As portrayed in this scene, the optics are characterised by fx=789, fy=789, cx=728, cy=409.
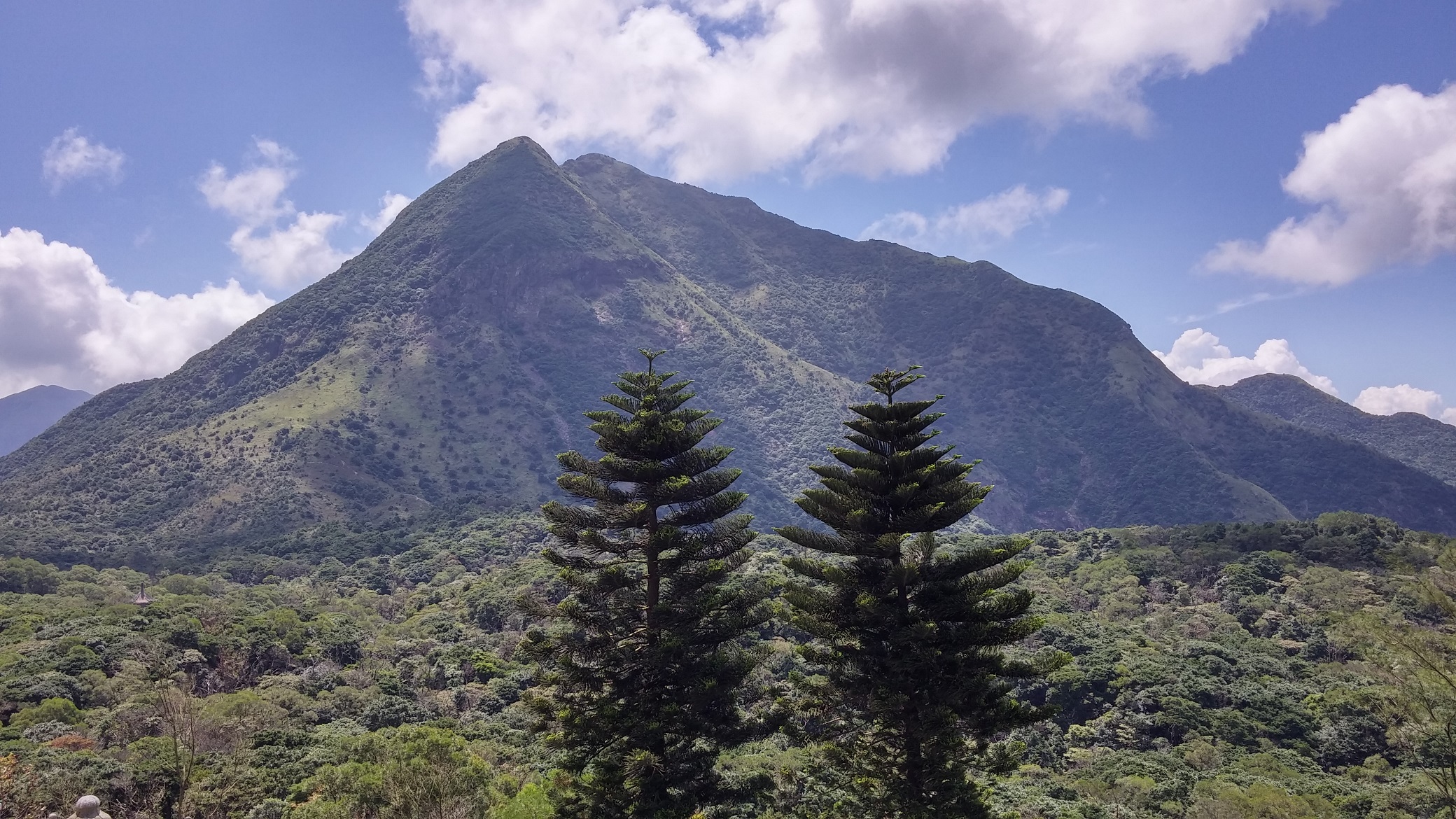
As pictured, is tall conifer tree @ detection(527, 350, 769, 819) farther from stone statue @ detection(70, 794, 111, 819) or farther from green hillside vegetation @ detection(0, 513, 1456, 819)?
stone statue @ detection(70, 794, 111, 819)

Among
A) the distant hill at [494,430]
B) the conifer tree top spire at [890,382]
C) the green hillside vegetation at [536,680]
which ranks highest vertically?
the distant hill at [494,430]

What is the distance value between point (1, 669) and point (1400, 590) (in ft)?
261

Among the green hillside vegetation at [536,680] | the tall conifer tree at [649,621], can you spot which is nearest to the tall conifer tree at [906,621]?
the green hillside vegetation at [536,680]

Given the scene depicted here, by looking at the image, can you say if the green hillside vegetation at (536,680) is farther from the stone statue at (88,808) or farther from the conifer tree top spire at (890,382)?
the conifer tree top spire at (890,382)

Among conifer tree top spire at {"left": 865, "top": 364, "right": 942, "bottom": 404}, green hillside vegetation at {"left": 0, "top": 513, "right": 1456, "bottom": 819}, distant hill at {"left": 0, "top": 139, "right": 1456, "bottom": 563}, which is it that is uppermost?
distant hill at {"left": 0, "top": 139, "right": 1456, "bottom": 563}

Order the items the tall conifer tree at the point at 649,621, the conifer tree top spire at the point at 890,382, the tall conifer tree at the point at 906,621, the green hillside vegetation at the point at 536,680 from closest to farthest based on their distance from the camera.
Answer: the tall conifer tree at the point at 906,621 → the tall conifer tree at the point at 649,621 → the conifer tree top spire at the point at 890,382 → the green hillside vegetation at the point at 536,680

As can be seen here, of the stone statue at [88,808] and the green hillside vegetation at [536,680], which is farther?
the green hillside vegetation at [536,680]

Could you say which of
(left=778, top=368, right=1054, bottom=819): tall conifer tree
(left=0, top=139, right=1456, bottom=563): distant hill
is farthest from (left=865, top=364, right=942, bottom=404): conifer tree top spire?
(left=0, top=139, right=1456, bottom=563): distant hill

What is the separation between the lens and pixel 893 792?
16.1 meters

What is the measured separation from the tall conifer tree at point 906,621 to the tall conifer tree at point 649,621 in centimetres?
202

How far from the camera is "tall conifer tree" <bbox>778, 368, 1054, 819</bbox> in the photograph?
15953mm

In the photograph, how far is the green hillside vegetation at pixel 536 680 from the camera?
21.4 m

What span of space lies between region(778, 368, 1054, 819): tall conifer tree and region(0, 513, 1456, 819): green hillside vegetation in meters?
1.12

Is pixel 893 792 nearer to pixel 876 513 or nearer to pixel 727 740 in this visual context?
pixel 727 740
